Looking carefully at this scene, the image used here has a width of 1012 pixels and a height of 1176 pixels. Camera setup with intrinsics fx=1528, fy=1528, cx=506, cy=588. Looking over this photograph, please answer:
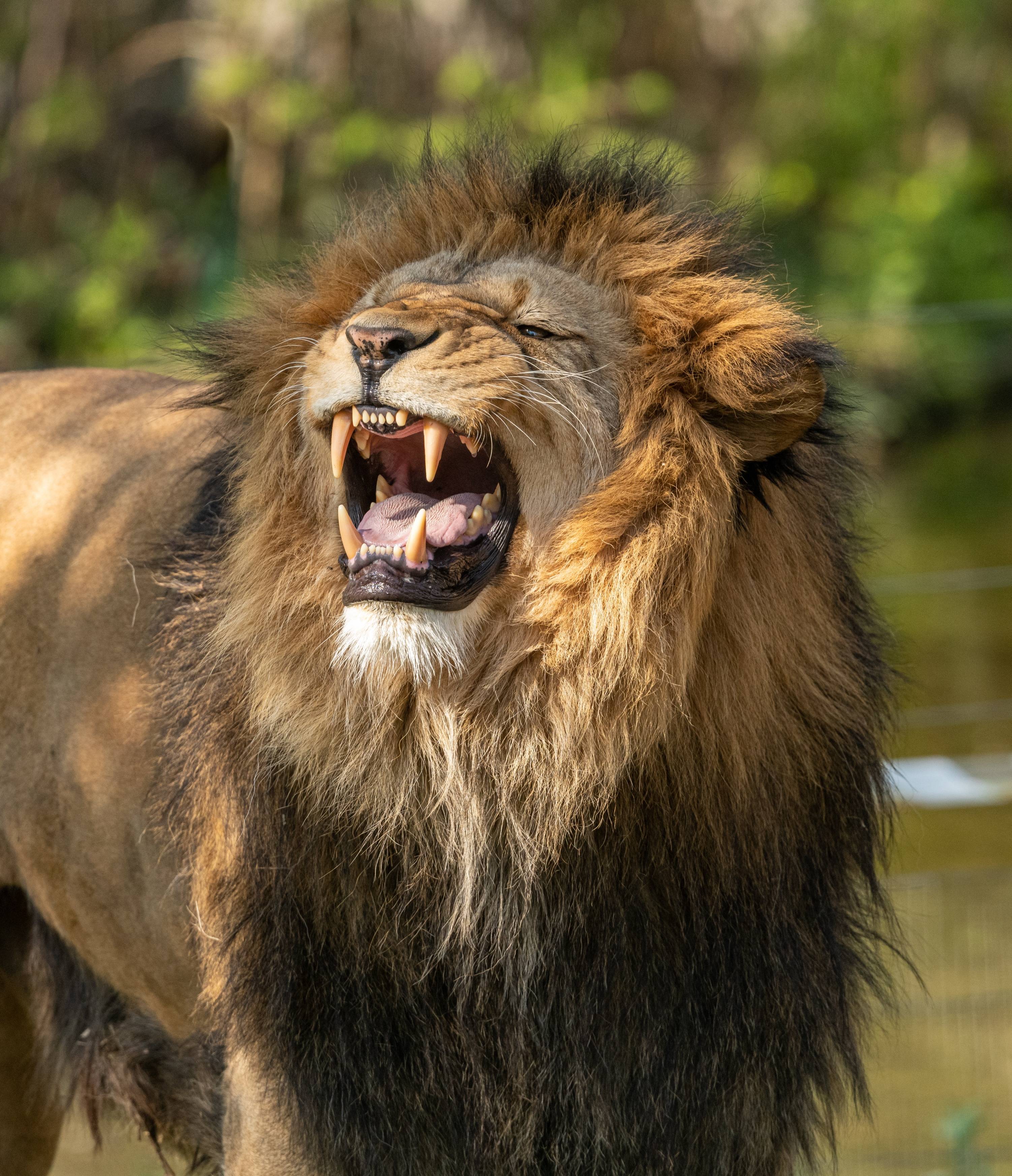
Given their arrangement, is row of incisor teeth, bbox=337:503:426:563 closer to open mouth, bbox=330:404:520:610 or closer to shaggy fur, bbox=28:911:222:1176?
open mouth, bbox=330:404:520:610

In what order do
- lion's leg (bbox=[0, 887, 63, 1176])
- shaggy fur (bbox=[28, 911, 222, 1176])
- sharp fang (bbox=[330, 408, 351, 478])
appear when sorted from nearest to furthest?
sharp fang (bbox=[330, 408, 351, 478]), shaggy fur (bbox=[28, 911, 222, 1176]), lion's leg (bbox=[0, 887, 63, 1176])

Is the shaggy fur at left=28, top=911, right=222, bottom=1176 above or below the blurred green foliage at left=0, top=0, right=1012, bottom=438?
below

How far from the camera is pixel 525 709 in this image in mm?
2121

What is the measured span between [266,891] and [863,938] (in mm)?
992

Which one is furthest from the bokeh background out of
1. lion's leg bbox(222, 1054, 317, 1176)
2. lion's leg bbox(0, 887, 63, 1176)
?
lion's leg bbox(222, 1054, 317, 1176)

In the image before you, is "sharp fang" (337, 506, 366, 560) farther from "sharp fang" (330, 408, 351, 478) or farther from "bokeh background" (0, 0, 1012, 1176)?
"bokeh background" (0, 0, 1012, 1176)

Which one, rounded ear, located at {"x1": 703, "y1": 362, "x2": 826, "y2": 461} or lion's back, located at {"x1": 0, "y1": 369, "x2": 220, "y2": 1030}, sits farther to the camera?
lion's back, located at {"x1": 0, "y1": 369, "x2": 220, "y2": 1030}

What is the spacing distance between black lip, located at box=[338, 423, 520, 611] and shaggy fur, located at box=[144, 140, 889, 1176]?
0.03 meters

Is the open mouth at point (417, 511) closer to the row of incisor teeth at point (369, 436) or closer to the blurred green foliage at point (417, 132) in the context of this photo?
the row of incisor teeth at point (369, 436)

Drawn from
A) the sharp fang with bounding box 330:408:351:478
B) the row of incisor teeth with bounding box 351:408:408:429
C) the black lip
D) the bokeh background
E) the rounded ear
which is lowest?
the black lip

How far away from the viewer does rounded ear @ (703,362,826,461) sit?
2043 mm

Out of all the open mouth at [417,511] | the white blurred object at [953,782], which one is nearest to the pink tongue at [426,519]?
the open mouth at [417,511]

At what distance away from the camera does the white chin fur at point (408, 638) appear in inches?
81.0

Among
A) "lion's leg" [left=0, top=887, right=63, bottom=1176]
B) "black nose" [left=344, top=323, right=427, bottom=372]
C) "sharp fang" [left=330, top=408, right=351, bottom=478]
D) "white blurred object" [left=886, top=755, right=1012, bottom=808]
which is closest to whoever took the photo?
"black nose" [left=344, top=323, right=427, bottom=372]
